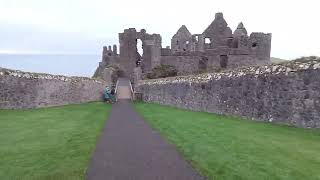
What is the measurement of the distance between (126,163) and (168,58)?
155 ft

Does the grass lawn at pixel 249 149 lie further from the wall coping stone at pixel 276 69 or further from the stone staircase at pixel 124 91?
the stone staircase at pixel 124 91

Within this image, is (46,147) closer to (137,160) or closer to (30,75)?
(137,160)

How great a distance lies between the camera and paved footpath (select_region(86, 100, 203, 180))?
27.2ft

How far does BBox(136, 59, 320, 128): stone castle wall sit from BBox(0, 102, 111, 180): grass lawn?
20.1 ft

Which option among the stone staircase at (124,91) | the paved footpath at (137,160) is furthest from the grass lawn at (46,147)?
the stone staircase at (124,91)

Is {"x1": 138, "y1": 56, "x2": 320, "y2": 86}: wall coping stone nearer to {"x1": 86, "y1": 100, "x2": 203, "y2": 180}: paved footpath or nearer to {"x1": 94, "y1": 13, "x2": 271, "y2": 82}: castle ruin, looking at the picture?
{"x1": 86, "y1": 100, "x2": 203, "y2": 180}: paved footpath

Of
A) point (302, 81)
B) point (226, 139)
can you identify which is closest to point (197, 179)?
point (226, 139)

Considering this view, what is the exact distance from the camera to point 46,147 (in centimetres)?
1153

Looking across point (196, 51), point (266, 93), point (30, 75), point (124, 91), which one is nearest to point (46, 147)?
point (266, 93)

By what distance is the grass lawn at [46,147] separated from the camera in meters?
8.70

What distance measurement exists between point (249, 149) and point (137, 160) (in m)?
2.89

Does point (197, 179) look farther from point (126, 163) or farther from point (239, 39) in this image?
point (239, 39)

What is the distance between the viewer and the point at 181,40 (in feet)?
214

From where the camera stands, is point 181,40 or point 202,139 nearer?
point 202,139
